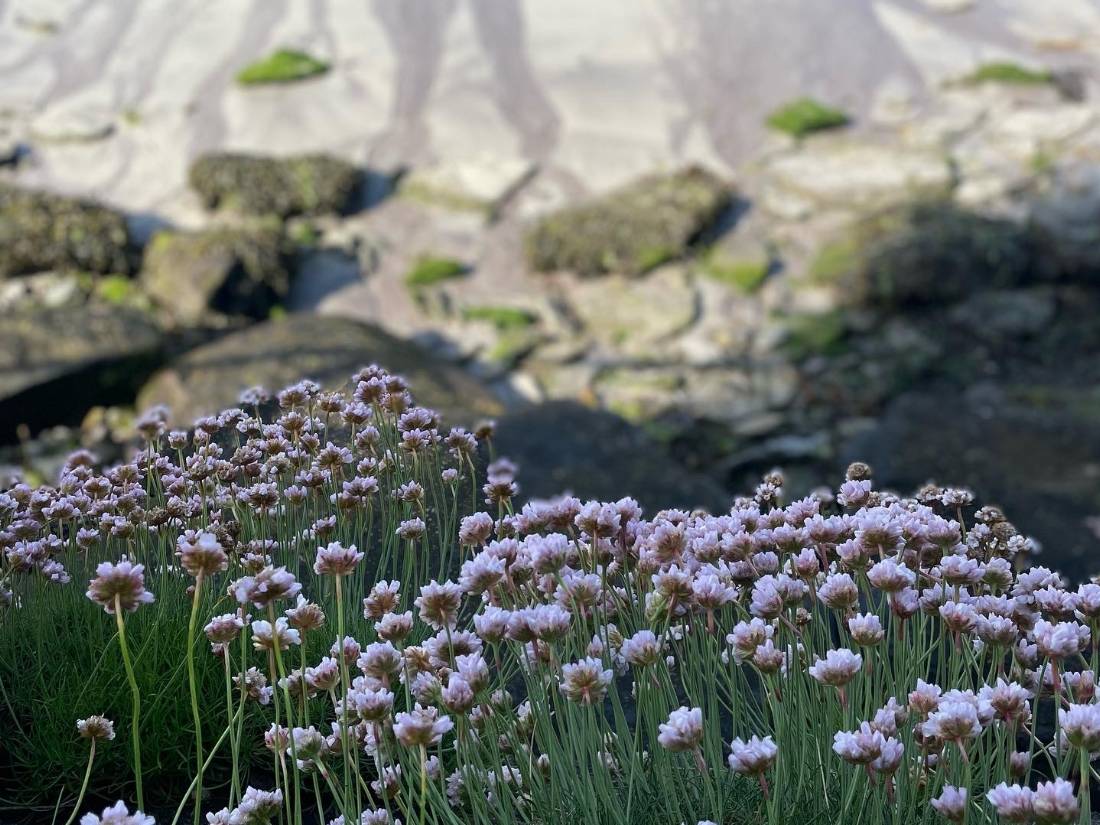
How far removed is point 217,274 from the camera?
12344 mm

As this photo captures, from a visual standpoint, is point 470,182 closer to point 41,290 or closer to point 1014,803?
point 41,290

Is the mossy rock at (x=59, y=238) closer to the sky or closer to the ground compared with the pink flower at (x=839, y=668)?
closer to the ground

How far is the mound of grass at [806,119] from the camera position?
1516cm

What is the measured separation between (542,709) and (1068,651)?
0.92 m

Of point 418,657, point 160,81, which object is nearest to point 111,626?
point 418,657

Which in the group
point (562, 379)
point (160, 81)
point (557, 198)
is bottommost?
point (562, 379)

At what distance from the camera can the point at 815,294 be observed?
12883mm

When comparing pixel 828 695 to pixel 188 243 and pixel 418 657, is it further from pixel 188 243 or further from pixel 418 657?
pixel 188 243

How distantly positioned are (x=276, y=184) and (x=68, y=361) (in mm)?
5163

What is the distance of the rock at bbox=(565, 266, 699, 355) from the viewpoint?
12.5m

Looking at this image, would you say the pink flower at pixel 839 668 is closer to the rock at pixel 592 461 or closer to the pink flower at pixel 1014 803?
the pink flower at pixel 1014 803

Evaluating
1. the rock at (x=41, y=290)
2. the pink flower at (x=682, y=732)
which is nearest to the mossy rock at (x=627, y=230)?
the rock at (x=41, y=290)

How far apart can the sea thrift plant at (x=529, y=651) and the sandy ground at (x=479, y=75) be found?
40.7 feet

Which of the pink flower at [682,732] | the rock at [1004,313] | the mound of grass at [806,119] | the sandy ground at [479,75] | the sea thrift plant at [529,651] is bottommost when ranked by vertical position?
the rock at [1004,313]
